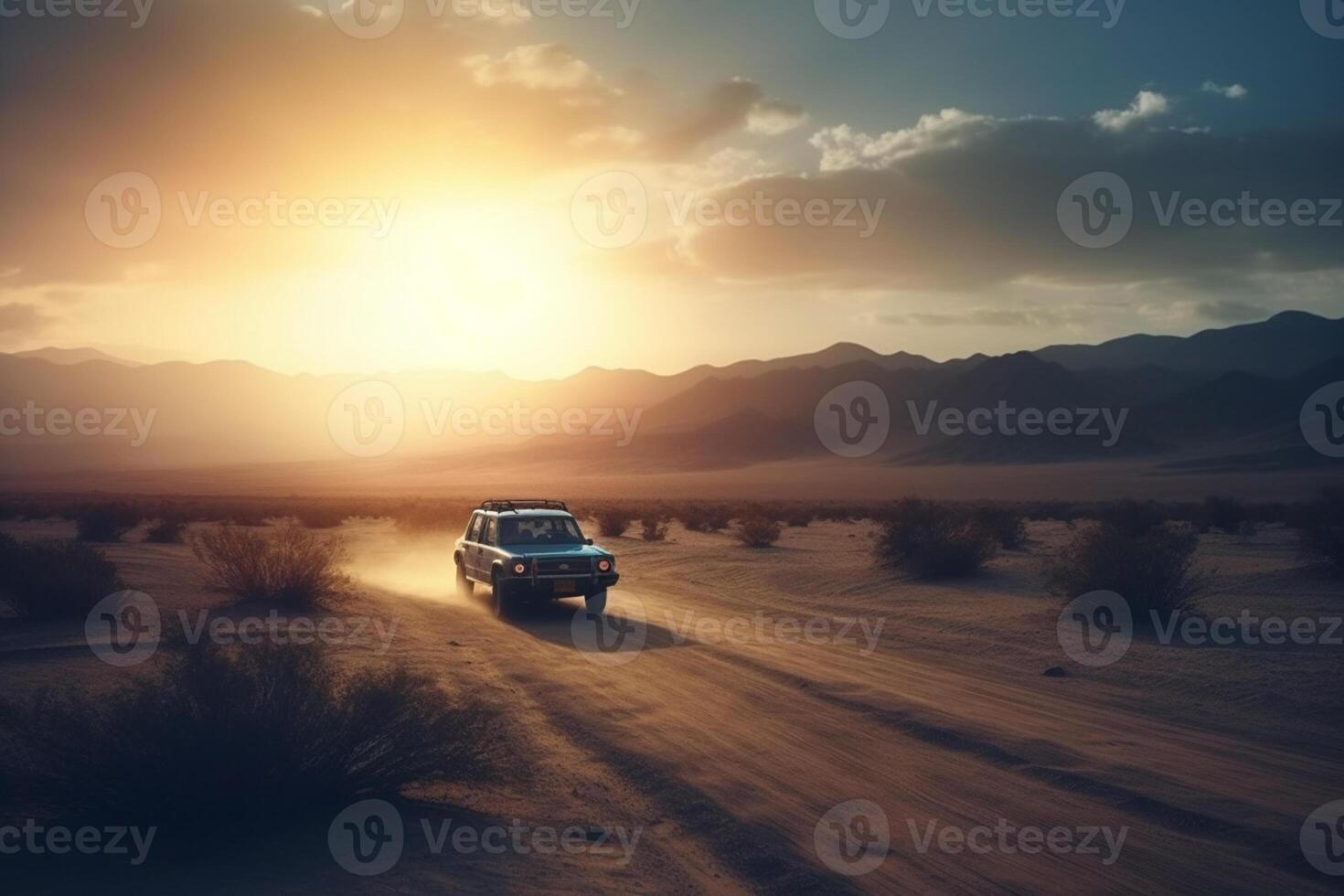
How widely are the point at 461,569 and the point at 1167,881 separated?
15.8 metres

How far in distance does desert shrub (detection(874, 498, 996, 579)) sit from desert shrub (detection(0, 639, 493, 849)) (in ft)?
52.3

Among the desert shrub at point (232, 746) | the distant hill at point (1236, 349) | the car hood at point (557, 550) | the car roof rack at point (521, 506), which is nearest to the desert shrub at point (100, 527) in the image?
the car roof rack at point (521, 506)

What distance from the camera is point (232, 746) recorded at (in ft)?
20.6

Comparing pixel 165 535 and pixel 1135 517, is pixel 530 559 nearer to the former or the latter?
pixel 165 535

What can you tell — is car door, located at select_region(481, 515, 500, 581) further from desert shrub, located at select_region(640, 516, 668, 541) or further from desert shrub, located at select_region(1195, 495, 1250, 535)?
desert shrub, located at select_region(1195, 495, 1250, 535)

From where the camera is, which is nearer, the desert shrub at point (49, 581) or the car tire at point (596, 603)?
the desert shrub at point (49, 581)

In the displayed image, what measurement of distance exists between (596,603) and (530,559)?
1.95 metres

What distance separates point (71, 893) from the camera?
17.7 feet

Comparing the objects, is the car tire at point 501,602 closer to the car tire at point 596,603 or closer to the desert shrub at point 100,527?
the car tire at point 596,603

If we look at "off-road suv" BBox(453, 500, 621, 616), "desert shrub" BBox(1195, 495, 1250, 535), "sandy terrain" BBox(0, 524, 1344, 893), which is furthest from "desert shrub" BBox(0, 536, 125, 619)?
"desert shrub" BBox(1195, 495, 1250, 535)

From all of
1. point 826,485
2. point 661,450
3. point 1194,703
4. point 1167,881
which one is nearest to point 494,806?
point 1167,881

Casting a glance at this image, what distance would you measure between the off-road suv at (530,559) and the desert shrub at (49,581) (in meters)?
6.09

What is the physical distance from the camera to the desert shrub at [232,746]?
6.07 meters

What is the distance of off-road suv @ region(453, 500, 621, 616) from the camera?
1661 centimetres
